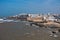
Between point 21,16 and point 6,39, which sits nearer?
point 6,39

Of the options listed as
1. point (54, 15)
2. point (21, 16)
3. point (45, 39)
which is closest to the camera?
point (45, 39)

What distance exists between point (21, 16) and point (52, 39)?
2263cm

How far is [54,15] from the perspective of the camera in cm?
2650

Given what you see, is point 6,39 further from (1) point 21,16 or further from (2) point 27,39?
(1) point 21,16

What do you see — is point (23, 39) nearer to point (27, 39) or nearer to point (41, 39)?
point (27, 39)

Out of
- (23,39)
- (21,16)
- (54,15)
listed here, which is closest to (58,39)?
(23,39)

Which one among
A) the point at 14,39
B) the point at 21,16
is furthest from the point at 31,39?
the point at 21,16

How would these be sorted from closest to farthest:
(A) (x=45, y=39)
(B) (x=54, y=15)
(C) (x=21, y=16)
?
(A) (x=45, y=39)
(B) (x=54, y=15)
(C) (x=21, y=16)

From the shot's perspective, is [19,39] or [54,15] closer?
[19,39]

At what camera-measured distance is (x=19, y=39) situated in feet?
26.1

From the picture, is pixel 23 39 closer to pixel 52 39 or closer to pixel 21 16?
pixel 52 39

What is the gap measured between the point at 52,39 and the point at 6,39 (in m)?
1.98

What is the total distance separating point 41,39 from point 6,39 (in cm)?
150

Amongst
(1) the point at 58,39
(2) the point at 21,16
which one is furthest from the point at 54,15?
(1) the point at 58,39
